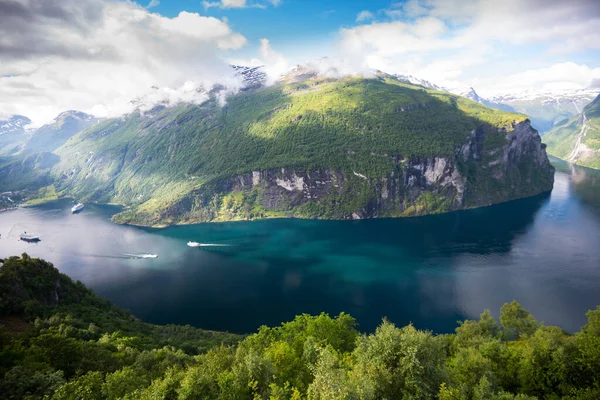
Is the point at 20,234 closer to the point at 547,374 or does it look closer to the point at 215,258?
the point at 215,258

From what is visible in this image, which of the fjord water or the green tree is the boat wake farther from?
the green tree

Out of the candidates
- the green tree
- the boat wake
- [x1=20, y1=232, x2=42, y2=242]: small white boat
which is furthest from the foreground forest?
[x1=20, y1=232, x2=42, y2=242]: small white boat

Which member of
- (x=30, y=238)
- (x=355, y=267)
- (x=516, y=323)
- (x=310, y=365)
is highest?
(x=310, y=365)

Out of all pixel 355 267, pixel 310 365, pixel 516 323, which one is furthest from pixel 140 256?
pixel 516 323

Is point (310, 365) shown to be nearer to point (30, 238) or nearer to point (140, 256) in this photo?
point (140, 256)

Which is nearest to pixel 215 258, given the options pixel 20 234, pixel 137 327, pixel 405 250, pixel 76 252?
pixel 137 327
